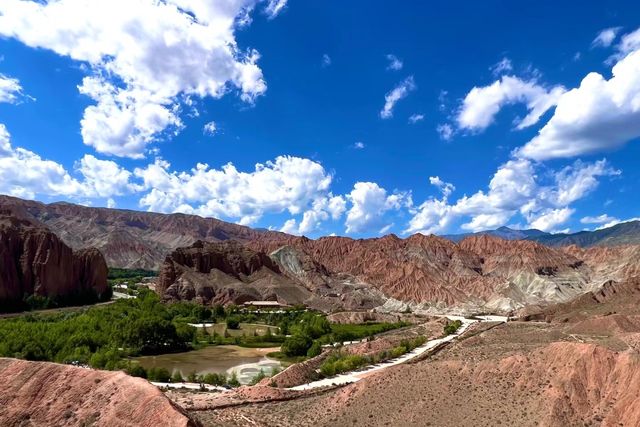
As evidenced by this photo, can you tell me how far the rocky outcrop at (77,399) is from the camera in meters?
27.8

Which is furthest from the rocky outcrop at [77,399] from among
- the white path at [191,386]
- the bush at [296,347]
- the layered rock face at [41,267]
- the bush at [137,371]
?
the layered rock face at [41,267]

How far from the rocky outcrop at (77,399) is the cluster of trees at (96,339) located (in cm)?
2665

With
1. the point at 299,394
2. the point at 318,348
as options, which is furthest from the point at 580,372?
the point at 318,348

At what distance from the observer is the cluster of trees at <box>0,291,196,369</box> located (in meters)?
64.3

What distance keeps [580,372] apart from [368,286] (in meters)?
139

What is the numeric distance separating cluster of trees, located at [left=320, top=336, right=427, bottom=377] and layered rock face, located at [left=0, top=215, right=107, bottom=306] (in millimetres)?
93731

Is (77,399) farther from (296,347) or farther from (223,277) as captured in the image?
(223,277)

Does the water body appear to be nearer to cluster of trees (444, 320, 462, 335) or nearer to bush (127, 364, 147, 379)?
bush (127, 364, 147, 379)

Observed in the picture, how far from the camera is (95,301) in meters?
145

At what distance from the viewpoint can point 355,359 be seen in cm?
6222

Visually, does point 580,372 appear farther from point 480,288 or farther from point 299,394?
point 480,288

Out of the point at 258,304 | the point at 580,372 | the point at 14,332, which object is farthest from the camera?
the point at 258,304

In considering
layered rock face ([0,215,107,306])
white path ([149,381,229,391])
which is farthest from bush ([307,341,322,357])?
layered rock face ([0,215,107,306])

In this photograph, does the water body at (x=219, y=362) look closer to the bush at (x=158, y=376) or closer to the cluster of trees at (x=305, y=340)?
the cluster of trees at (x=305, y=340)
